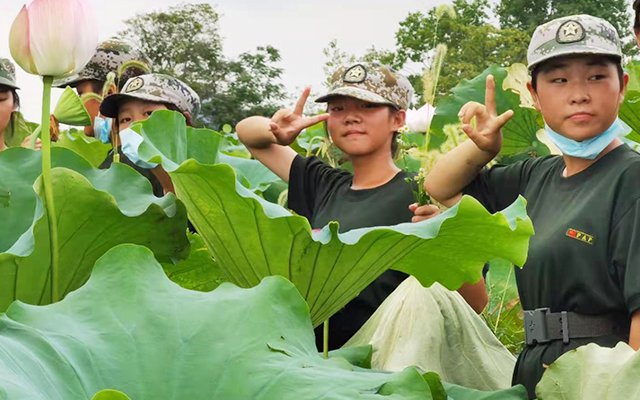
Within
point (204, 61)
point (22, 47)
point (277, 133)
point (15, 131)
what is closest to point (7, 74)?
point (15, 131)

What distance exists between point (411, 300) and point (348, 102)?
2.96ft

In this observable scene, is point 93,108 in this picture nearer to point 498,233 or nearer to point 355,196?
point 355,196

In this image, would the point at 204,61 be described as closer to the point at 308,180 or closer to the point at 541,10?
the point at 541,10

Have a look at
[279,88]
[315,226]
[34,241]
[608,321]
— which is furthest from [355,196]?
[279,88]

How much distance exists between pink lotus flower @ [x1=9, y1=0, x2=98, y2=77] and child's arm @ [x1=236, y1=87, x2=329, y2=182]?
3.12ft

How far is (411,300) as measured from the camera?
7.27 ft

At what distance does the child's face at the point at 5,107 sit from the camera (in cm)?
316

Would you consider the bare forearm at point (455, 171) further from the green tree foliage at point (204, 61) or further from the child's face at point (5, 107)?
the green tree foliage at point (204, 61)

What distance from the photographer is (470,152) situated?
235 centimetres

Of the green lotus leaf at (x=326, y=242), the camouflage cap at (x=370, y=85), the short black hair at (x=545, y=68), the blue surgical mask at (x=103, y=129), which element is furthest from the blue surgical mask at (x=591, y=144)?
the blue surgical mask at (x=103, y=129)

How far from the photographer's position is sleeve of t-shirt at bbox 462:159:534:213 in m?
2.42

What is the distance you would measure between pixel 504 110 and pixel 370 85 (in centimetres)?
190

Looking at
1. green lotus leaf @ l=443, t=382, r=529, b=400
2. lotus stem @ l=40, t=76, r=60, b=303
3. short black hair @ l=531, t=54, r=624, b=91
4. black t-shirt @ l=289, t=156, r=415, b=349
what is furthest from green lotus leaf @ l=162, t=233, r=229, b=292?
short black hair @ l=531, t=54, r=624, b=91

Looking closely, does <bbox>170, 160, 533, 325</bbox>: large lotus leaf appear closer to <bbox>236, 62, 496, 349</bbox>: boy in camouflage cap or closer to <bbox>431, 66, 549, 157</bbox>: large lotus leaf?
<bbox>236, 62, 496, 349</bbox>: boy in camouflage cap
